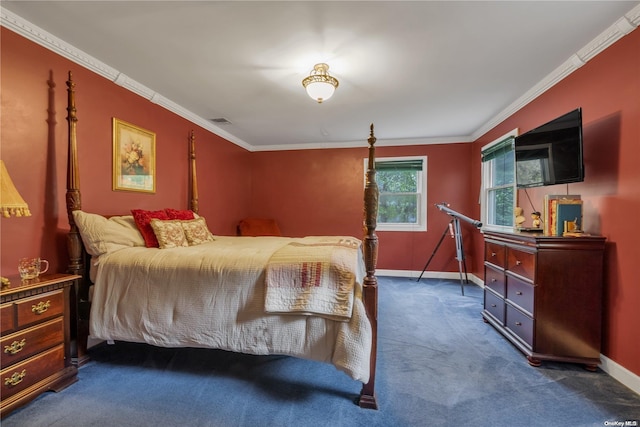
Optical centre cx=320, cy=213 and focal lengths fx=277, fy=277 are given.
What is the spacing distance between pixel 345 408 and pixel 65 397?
1.68m

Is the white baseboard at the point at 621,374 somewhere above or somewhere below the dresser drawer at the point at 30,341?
below

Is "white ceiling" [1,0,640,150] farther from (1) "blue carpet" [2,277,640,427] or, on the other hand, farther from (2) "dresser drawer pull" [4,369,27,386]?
(1) "blue carpet" [2,277,640,427]

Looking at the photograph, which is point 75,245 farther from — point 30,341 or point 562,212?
point 562,212

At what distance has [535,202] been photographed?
9.32 ft

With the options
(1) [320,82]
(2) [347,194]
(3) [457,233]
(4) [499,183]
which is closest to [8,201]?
(1) [320,82]

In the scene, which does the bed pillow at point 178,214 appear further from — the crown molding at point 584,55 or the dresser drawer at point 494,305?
the crown molding at point 584,55

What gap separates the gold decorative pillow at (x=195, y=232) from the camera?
2.60 metres

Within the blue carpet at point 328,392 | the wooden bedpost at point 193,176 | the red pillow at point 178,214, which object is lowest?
the blue carpet at point 328,392

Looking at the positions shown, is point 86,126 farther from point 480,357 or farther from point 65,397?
point 480,357

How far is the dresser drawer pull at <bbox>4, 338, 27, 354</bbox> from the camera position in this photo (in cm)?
148

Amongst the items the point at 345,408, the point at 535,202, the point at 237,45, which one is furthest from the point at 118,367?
the point at 535,202

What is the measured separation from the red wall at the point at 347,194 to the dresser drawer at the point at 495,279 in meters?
1.68

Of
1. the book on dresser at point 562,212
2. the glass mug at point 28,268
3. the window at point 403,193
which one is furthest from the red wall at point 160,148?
the window at point 403,193

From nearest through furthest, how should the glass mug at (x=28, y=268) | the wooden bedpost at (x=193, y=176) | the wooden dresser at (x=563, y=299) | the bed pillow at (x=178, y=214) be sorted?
the glass mug at (x=28, y=268), the wooden dresser at (x=563, y=299), the bed pillow at (x=178, y=214), the wooden bedpost at (x=193, y=176)
